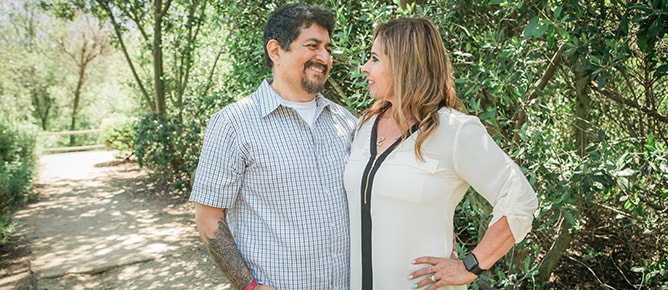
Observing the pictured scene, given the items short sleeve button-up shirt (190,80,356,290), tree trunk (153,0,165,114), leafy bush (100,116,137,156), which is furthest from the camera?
leafy bush (100,116,137,156)

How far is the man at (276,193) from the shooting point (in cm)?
221

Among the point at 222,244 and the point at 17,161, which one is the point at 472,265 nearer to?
the point at 222,244

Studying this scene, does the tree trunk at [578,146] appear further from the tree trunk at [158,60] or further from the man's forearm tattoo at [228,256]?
the tree trunk at [158,60]

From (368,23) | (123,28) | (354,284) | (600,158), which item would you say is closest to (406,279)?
(354,284)

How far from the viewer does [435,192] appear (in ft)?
6.44

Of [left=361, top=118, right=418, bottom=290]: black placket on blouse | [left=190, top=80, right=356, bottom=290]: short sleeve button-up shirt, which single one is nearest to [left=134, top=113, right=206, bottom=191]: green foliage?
[left=190, top=80, right=356, bottom=290]: short sleeve button-up shirt

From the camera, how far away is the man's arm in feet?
7.29

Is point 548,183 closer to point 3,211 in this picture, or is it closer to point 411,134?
point 411,134

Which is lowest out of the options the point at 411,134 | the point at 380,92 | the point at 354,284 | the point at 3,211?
the point at 3,211

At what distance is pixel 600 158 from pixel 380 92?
1.13 metres

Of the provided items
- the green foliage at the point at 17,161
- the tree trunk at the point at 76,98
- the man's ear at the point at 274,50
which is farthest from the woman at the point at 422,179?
the tree trunk at the point at 76,98

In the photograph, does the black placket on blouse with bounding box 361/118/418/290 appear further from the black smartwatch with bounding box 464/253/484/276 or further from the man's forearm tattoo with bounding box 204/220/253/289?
the man's forearm tattoo with bounding box 204/220/253/289

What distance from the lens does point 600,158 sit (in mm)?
2510

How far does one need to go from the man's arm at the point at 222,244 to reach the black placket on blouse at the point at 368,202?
0.48 metres
